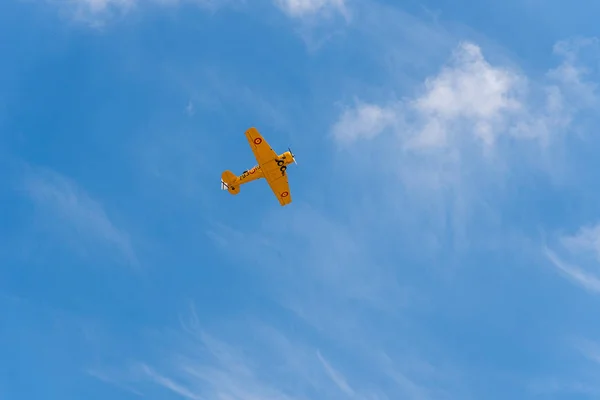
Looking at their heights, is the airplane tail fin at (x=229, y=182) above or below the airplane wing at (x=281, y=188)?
above

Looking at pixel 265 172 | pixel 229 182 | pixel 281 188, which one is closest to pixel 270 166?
pixel 265 172

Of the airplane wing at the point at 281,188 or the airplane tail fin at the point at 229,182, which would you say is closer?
the airplane wing at the point at 281,188

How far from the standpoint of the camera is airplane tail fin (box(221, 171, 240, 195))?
15888cm

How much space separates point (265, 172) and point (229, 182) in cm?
1459

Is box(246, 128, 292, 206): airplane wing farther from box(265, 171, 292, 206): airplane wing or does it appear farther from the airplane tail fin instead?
the airplane tail fin

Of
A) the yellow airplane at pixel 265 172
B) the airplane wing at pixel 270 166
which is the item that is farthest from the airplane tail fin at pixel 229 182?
the airplane wing at pixel 270 166

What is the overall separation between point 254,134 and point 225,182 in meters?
22.7

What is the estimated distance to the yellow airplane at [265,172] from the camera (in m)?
142

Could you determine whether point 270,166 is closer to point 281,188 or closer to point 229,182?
point 281,188

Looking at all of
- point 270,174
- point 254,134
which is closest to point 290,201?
point 270,174

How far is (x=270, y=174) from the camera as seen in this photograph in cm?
14875

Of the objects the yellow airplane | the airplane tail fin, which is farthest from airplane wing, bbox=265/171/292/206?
the airplane tail fin

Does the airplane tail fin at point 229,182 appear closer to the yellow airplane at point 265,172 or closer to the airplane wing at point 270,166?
the yellow airplane at point 265,172

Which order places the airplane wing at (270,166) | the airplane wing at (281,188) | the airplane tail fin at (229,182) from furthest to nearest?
the airplane tail fin at (229,182)
the airplane wing at (281,188)
the airplane wing at (270,166)
